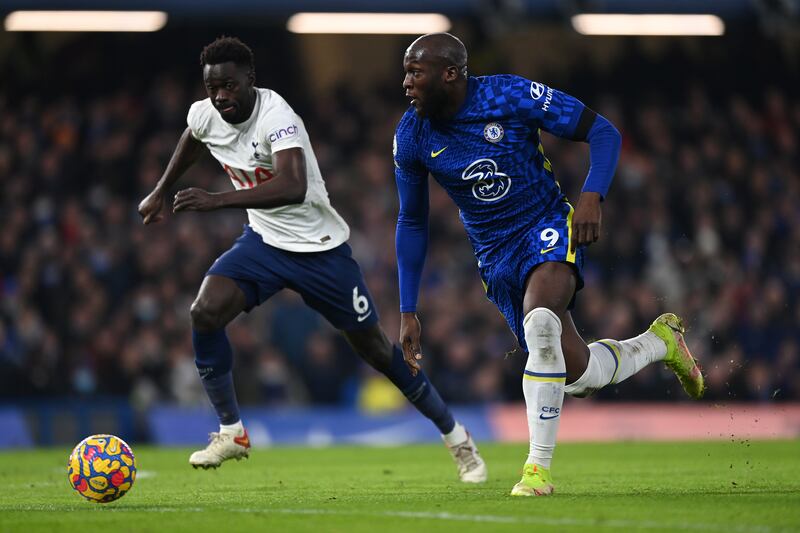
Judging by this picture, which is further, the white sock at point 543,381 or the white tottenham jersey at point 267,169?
the white tottenham jersey at point 267,169

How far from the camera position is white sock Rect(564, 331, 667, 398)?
6.89 meters

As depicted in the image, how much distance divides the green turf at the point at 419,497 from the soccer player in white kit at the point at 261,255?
1.64 feet

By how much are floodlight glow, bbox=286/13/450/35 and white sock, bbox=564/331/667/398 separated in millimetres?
11178

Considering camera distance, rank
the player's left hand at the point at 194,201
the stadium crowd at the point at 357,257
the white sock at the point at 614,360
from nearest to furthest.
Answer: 1. the player's left hand at the point at 194,201
2. the white sock at the point at 614,360
3. the stadium crowd at the point at 357,257

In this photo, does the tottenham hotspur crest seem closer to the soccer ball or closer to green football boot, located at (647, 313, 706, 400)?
green football boot, located at (647, 313, 706, 400)

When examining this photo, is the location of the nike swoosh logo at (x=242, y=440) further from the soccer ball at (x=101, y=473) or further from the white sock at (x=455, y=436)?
the soccer ball at (x=101, y=473)

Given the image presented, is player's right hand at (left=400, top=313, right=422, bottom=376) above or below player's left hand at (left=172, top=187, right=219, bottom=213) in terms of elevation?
below

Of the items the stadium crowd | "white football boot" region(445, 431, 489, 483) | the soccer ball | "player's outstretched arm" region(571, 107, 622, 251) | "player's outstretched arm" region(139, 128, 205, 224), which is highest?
"player's outstretched arm" region(571, 107, 622, 251)

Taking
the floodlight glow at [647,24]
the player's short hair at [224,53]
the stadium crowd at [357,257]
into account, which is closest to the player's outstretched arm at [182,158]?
the player's short hair at [224,53]

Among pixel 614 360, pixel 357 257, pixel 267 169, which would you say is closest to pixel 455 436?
pixel 614 360

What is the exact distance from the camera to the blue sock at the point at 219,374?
770 cm

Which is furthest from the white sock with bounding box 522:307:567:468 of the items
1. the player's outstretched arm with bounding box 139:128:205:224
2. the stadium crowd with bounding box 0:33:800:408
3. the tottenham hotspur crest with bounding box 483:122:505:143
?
the stadium crowd with bounding box 0:33:800:408

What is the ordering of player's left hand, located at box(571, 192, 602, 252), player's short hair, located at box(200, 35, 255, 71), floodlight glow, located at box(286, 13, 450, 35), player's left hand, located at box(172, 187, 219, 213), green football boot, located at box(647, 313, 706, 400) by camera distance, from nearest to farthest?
player's left hand, located at box(571, 192, 602, 252) < player's left hand, located at box(172, 187, 219, 213) < player's short hair, located at box(200, 35, 255, 71) < green football boot, located at box(647, 313, 706, 400) < floodlight glow, located at box(286, 13, 450, 35)

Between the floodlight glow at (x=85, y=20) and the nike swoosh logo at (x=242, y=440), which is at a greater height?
the floodlight glow at (x=85, y=20)
